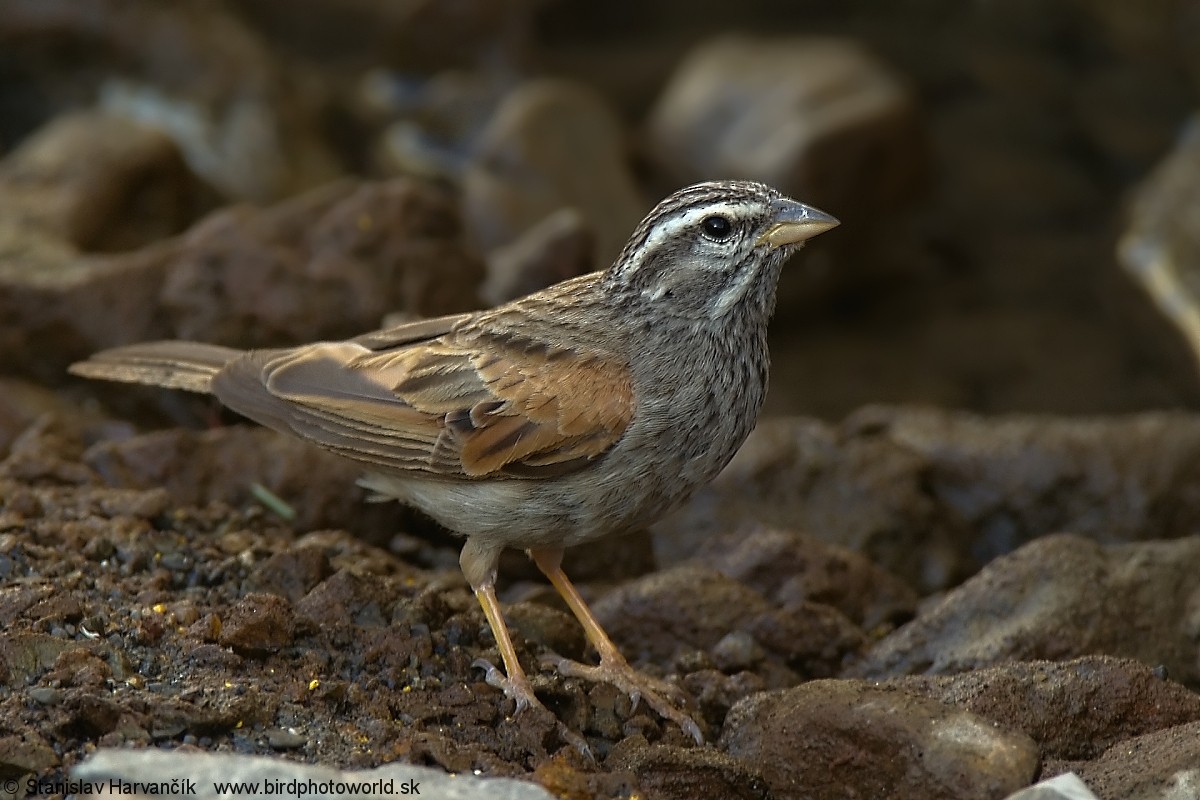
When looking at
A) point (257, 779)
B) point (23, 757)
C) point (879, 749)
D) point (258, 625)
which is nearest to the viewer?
point (257, 779)

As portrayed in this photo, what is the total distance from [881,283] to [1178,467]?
515 centimetres

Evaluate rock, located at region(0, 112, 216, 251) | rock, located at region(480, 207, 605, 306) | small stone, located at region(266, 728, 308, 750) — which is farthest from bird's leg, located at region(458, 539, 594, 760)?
rock, located at region(0, 112, 216, 251)

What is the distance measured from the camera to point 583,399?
578 cm

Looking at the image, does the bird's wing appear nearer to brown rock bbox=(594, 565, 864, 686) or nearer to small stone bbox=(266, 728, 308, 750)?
brown rock bbox=(594, 565, 864, 686)

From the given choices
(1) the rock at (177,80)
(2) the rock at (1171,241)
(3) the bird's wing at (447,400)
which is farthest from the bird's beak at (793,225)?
(1) the rock at (177,80)

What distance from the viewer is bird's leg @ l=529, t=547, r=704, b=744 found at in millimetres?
5633

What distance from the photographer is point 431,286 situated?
8.80m

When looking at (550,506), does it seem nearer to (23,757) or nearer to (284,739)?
(284,739)

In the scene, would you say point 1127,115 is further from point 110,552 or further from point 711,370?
point 110,552

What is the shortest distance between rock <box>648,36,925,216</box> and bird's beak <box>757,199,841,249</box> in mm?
5897

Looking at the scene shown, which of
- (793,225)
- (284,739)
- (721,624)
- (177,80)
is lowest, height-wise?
(721,624)

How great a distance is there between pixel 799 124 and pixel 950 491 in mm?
4749

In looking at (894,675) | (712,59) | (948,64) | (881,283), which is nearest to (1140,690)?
(894,675)

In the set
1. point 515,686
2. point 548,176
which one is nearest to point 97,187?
point 548,176
